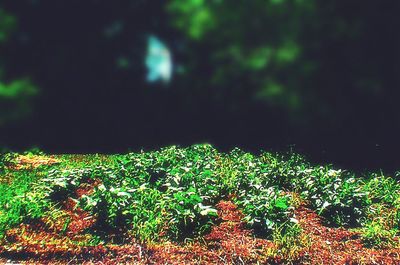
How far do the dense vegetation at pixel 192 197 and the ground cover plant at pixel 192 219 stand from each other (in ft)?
0.05

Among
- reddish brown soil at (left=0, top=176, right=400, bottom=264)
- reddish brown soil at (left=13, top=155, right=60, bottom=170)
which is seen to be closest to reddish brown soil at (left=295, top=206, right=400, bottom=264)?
reddish brown soil at (left=0, top=176, right=400, bottom=264)

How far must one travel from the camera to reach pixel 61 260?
3.88m

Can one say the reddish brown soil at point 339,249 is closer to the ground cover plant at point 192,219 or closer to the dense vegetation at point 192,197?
the ground cover plant at point 192,219

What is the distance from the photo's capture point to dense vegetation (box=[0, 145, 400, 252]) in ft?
14.2

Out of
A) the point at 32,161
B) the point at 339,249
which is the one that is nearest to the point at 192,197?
the point at 339,249

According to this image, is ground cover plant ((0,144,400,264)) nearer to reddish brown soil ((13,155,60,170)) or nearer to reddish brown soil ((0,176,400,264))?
Answer: reddish brown soil ((0,176,400,264))

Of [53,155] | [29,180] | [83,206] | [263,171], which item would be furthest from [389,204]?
[53,155]

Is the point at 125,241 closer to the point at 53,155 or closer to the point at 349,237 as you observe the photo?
the point at 349,237

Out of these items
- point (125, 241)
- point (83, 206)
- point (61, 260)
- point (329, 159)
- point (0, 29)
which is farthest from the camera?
point (0, 29)

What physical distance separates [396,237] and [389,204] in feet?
3.97

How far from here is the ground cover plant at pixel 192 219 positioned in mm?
3994

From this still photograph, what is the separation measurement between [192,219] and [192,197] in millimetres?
240

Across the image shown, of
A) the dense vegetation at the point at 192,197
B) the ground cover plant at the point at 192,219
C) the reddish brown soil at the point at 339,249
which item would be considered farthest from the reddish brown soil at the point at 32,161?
the reddish brown soil at the point at 339,249

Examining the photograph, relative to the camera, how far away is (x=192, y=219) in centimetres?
420
